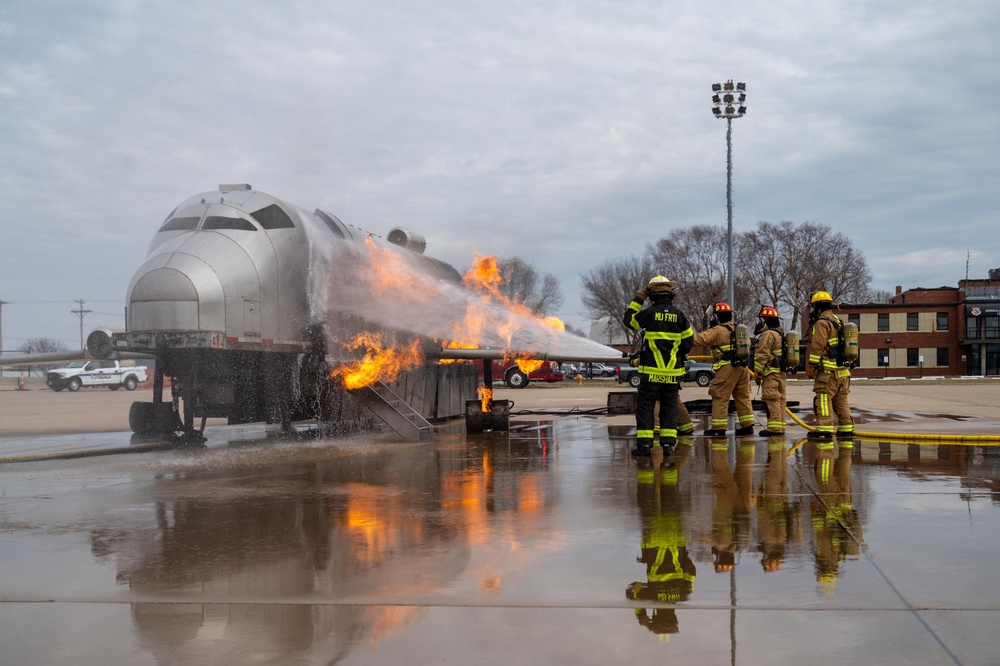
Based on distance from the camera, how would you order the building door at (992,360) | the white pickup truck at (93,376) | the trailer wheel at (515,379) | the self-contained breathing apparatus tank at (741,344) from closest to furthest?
the self-contained breathing apparatus tank at (741,344) → the trailer wheel at (515,379) → the white pickup truck at (93,376) → the building door at (992,360)

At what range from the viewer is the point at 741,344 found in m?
12.9

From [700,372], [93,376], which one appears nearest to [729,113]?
[700,372]

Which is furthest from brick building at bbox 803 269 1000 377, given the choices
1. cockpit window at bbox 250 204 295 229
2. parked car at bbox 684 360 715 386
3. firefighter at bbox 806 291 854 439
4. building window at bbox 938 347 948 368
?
cockpit window at bbox 250 204 295 229

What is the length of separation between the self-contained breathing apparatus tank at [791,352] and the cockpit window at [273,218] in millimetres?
7416

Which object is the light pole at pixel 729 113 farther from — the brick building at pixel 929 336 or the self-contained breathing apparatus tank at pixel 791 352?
the brick building at pixel 929 336

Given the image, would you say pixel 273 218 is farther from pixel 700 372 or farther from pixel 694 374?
pixel 694 374

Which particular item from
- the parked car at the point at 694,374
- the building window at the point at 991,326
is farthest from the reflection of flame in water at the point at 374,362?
the building window at the point at 991,326

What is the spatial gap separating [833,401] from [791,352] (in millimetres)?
899

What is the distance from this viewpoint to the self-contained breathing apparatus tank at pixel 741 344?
42.3 ft

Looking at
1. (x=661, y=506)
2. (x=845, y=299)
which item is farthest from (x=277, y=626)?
(x=845, y=299)

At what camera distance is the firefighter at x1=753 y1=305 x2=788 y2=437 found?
13336 mm

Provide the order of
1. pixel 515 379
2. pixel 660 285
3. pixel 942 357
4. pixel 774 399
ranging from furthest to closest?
pixel 942 357 < pixel 515 379 < pixel 774 399 < pixel 660 285

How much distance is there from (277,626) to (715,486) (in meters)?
5.08

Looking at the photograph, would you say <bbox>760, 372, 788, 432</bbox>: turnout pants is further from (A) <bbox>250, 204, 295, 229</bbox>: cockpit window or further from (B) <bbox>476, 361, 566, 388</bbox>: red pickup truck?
(B) <bbox>476, 361, 566, 388</bbox>: red pickup truck
